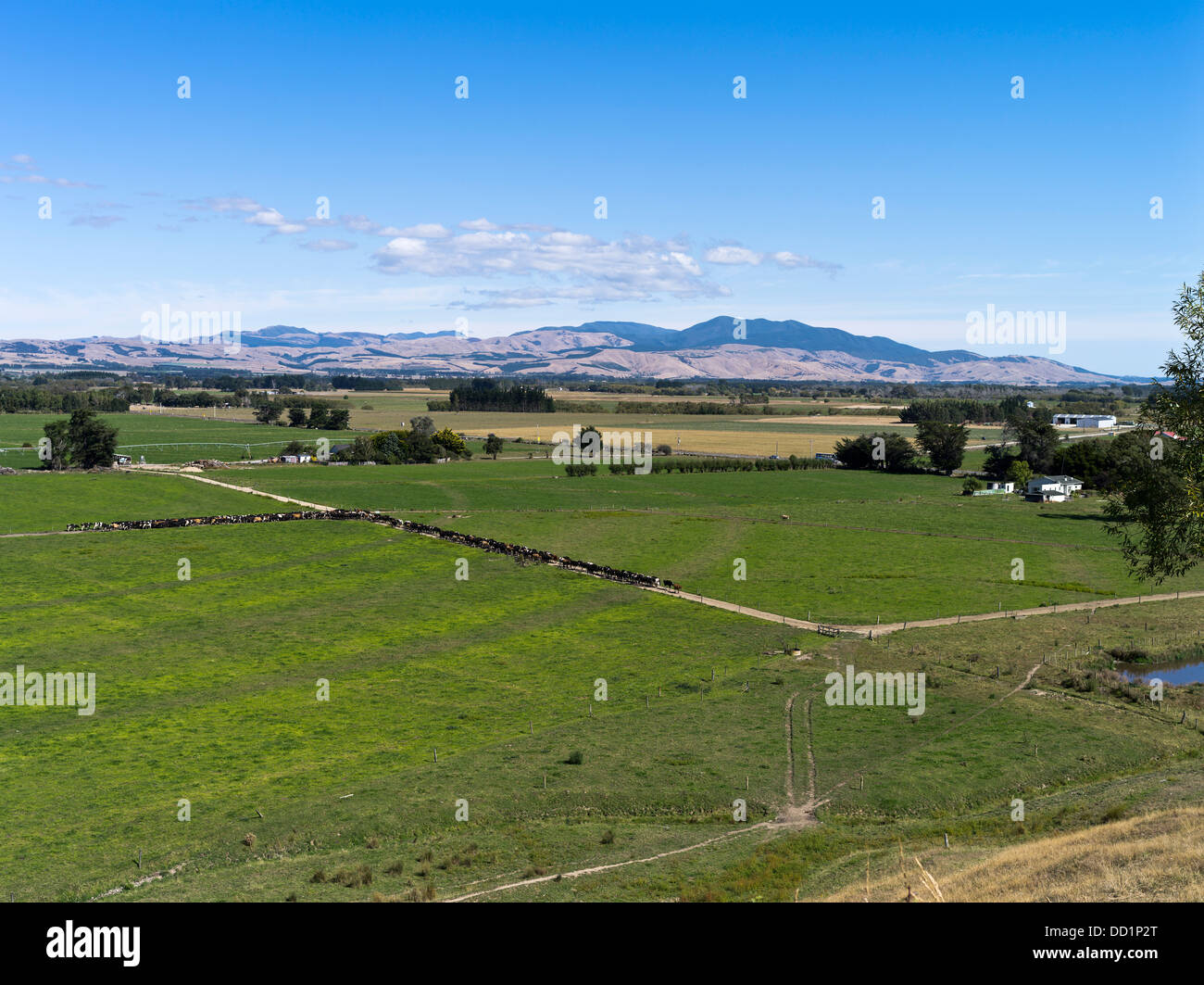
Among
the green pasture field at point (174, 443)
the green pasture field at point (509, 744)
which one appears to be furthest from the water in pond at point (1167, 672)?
the green pasture field at point (174, 443)

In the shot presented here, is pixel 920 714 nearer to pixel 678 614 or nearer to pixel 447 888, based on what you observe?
pixel 678 614

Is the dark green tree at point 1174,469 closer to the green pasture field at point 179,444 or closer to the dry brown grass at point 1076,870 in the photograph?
the dry brown grass at point 1076,870

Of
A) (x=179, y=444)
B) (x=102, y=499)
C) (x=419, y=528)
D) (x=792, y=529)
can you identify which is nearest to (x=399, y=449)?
(x=179, y=444)

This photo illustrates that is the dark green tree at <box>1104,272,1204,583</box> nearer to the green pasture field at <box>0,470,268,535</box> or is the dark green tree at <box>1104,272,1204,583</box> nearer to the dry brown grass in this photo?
the dry brown grass

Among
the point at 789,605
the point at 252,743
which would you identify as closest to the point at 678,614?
the point at 789,605

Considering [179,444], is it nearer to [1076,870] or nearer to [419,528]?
[419,528]
